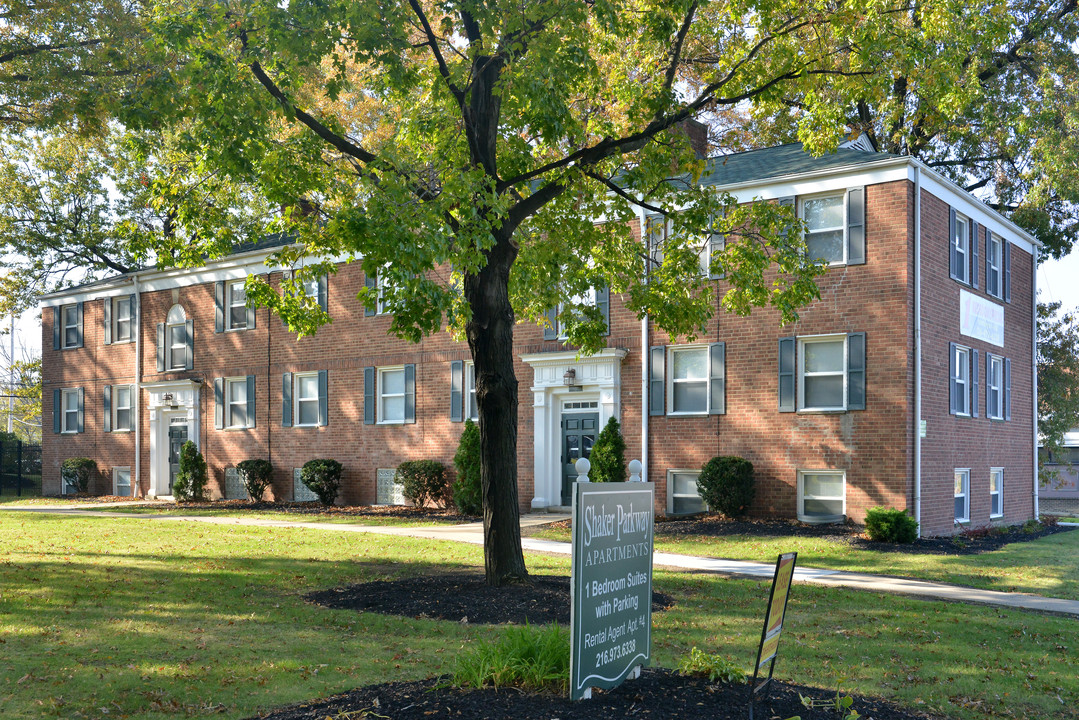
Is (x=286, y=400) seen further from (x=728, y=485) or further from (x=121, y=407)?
(x=728, y=485)

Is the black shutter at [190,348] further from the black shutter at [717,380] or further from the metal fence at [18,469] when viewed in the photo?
the black shutter at [717,380]

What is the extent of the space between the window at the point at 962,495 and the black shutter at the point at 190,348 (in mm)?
21356

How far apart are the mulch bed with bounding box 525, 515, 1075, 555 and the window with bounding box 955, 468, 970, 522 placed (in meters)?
0.45

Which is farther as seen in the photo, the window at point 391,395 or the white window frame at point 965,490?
the window at point 391,395

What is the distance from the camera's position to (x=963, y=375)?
20344mm

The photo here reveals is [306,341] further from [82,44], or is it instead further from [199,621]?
[199,621]

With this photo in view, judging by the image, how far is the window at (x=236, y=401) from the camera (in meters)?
28.1

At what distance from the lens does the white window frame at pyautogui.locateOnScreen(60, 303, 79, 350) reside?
32.9m

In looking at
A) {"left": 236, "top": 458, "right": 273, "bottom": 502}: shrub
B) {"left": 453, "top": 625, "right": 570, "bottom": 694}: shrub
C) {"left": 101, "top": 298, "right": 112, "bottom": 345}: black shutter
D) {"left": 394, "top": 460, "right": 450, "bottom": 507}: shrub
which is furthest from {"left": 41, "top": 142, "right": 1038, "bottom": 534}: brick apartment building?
{"left": 453, "top": 625, "right": 570, "bottom": 694}: shrub

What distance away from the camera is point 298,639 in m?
8.41

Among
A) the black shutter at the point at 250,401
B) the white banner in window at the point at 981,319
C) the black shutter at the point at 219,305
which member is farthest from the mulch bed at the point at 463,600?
the black shutter at the point at 219,305

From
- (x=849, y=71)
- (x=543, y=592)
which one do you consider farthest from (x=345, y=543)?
(x=849, y=71)

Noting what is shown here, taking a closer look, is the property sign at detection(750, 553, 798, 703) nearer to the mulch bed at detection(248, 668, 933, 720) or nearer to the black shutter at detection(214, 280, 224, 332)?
the mulch bed at detection(248, 668, 933, 720)

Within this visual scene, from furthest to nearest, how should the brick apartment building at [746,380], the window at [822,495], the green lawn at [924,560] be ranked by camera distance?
the window at [822,495]
the brick apartment building at [746,380]
the green lawn at [924,560]
